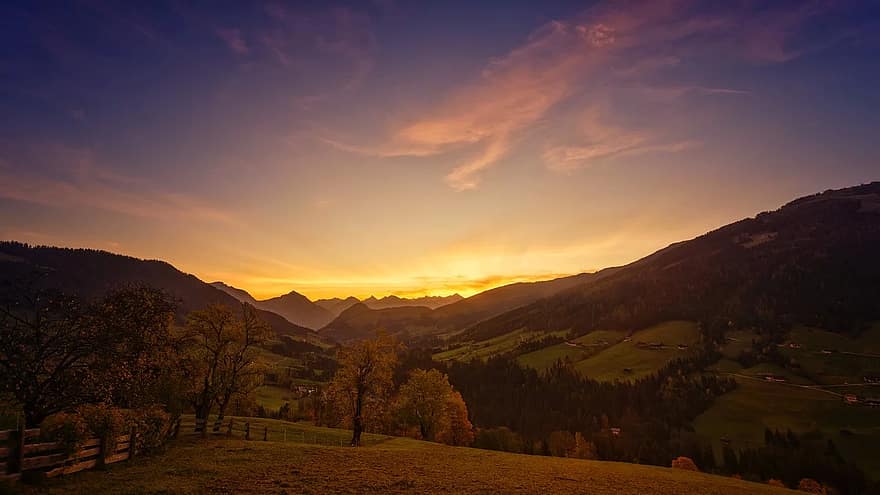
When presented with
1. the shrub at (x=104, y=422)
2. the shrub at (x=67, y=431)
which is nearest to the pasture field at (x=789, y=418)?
the shrub at (x=104, y=422)

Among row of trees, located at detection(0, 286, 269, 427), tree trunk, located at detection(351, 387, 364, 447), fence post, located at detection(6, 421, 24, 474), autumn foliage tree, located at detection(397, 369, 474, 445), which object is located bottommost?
autumn foliage tree, located at detection(397, 369, 474, 445)

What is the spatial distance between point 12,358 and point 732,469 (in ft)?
517

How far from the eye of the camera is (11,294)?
30.2m

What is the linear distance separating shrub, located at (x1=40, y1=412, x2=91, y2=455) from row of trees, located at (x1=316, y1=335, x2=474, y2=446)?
126 feet

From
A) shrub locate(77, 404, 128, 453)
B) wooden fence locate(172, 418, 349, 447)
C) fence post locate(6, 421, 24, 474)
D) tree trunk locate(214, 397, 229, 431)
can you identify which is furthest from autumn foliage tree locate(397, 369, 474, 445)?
fence post locate(6, 421, 24, 474)

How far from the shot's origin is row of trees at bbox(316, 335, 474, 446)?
64.5 m

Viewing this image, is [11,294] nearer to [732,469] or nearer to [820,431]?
[732,469]

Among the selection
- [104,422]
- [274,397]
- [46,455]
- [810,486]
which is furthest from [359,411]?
[810,486]

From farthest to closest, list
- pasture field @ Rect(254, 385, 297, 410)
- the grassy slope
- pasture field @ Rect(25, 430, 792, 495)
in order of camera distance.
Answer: pasture field @ Rect(254, 385, 297, 410)
the grassy slope
pasture field @ Rect(25, 430, 792, 495)

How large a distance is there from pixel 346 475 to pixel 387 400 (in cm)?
4735

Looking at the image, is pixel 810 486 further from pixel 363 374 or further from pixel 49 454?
pixel 49 454

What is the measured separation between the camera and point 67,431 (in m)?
25.8

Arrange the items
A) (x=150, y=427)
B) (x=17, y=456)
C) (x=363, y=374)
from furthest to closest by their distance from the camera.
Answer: (x=363, y=374), (x=150, y=427), (x=17, y=456)

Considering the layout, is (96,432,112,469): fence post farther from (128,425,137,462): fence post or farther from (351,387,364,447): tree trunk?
(351,387,364,447): tree trunk
